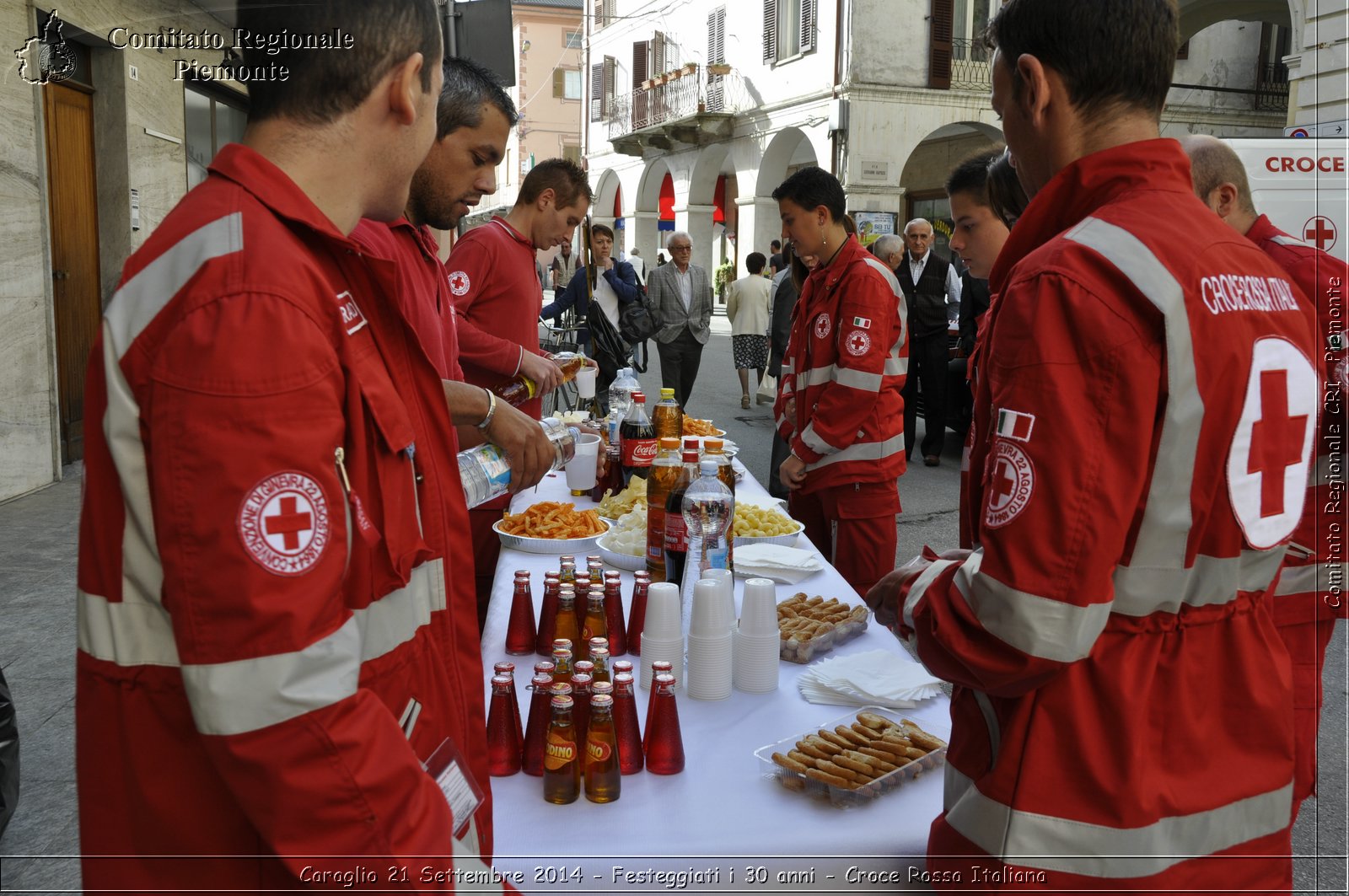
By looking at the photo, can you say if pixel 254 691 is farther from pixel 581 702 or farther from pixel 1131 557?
pixel 1131 557

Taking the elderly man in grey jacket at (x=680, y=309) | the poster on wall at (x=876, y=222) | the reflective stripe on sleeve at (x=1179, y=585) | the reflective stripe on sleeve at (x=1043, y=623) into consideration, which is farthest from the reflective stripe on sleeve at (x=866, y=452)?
the poster on wall at (x=876, y=222)

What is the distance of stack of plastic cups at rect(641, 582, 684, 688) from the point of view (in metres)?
2.27

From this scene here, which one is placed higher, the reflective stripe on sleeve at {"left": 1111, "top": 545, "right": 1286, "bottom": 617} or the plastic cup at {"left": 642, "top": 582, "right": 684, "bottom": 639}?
the reflective stripe on sleeve at {"left": 1111, "top": 545, "right": 1286, "bottom": 617}

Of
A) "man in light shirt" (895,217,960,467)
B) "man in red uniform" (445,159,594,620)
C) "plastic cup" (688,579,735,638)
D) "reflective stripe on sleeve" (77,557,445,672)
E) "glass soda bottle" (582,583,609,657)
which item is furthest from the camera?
"man in light shirt" (895,217,960,467)

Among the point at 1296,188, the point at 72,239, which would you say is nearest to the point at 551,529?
the point at 1296,188

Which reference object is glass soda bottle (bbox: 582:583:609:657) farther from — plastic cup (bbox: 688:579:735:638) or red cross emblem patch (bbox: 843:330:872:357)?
red cross emblem patch (bbox: 843:330:872:357)

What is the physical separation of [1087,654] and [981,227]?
8.94 ft

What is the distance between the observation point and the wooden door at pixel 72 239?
827 centimetres

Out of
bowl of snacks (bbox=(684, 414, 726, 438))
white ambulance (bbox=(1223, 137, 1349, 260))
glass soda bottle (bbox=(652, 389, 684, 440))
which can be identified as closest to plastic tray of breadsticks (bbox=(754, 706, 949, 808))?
glass soda bottle (bbox=(652, 389, 684, 440))

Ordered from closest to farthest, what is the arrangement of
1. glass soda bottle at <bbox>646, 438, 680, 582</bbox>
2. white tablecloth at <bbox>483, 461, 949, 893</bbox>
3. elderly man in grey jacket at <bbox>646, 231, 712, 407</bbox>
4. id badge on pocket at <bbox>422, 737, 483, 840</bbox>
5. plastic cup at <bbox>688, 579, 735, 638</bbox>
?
id badge on pocket at <bbox>422, 737, 483, 840</bbox>, white tablecloth at <bbox>483, 461, 949, 893</bbox>, plastic cup at <bbox>688, 579, 735, 638</bbox>, glass soda bottle at <bbox>646, 438, 680, 582</bbox>, elderly man in grey jacket at <bbox>646, 231, 712, 407</bbox>

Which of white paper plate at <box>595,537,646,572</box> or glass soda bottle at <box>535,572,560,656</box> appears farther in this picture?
white paper plate at <box>595,537,646,572</box>

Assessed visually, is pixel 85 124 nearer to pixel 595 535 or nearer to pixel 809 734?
pixel 595 535

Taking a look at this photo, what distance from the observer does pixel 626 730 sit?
6.31 ft

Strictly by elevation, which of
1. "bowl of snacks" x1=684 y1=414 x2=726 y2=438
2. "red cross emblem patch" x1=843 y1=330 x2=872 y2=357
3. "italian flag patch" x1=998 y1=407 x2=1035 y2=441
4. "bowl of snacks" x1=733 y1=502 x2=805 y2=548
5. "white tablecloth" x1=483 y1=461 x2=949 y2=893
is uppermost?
"red cross emblem patch" x1=843 y1=330 x2=872 y2=357
